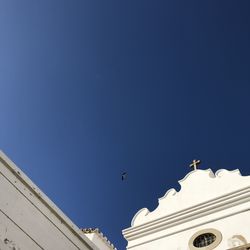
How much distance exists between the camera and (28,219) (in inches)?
255

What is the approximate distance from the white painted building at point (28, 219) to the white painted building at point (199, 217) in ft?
29.0

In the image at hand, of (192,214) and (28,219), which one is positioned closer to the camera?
(28,219)

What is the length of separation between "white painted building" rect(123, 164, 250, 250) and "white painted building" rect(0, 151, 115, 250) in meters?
8.84

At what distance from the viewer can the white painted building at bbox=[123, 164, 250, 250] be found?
1568 cm

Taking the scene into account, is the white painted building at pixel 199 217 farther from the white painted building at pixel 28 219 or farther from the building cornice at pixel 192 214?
the white painted building at pixel 28 219

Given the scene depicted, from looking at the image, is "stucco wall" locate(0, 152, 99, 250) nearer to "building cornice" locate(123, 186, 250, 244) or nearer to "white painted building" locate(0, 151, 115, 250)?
"white painted building" locate(0, 151, 115, 250)

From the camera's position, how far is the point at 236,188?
16.9 meters

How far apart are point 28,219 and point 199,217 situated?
1175cm

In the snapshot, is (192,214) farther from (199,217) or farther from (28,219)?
(28,219)

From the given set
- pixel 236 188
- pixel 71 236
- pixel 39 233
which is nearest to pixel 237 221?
pixel 236 188

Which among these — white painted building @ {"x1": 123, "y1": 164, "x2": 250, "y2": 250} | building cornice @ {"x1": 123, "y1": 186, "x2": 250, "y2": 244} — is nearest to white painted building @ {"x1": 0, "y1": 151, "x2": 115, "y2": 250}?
white painted building @ {"x1": 123, "y1": 164, "x2": 250, "y2": 250}

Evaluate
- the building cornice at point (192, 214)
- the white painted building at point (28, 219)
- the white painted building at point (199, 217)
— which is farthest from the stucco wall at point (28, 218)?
the building cornice at point (192, 214)

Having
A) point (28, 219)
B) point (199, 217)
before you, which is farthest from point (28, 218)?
point (199, 217)

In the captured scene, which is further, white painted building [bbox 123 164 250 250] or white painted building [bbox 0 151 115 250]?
white painted building [bbox 123 164 250 250]
